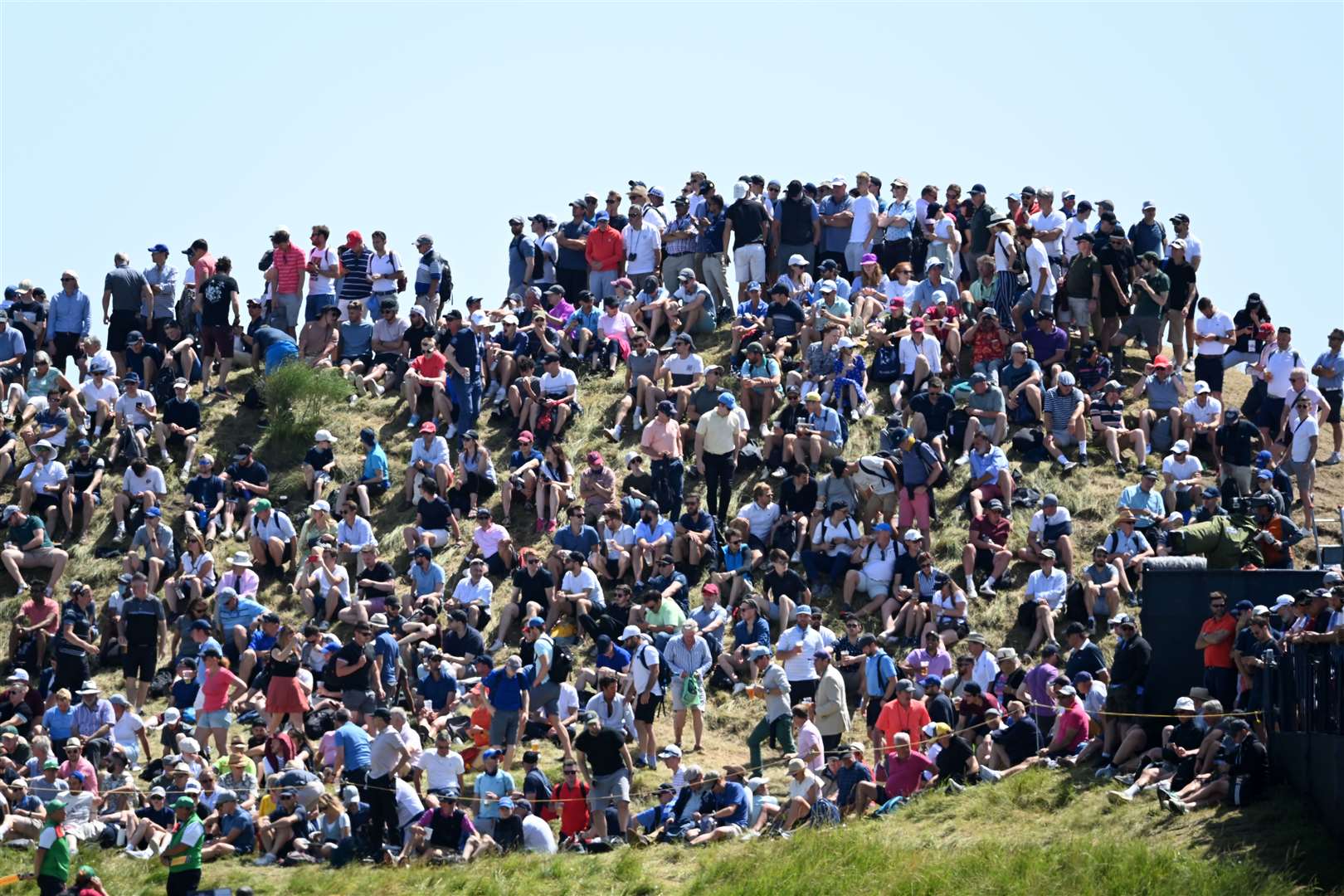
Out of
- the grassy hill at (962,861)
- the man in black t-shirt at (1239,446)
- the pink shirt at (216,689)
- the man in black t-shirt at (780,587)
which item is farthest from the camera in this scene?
the man in black t-shirt at (1239,446)

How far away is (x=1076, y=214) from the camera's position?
29109mm

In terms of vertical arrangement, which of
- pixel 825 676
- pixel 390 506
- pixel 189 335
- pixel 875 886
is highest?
pixel 189 335

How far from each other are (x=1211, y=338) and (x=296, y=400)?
12252mm

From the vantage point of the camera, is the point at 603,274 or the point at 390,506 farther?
the point at 603,274

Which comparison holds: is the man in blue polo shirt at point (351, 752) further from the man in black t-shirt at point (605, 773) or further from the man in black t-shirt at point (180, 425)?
the man in black t-shirt at point (180, 425)

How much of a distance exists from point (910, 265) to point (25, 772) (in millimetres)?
13845

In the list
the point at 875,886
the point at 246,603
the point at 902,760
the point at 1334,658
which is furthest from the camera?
the point at 246,603

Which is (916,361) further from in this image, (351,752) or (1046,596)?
(351,752)

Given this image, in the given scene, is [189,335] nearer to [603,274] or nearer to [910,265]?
[603,274]

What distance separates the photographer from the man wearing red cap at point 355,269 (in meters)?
29.8

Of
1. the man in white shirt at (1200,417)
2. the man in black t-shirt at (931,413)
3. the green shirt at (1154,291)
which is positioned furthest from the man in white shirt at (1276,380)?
the man in black t-shirt at (931,413)


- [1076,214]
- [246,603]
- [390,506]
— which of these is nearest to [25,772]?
[246,603]

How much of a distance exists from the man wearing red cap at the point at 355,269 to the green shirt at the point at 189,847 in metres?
12.2

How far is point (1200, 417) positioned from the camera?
87.5ft
